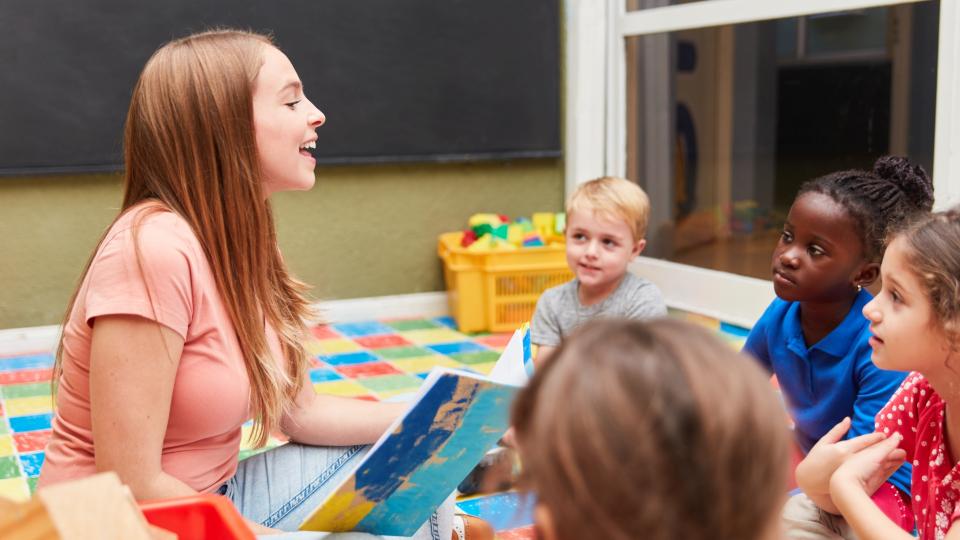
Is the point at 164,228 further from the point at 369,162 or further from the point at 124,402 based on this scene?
the point at 369,162

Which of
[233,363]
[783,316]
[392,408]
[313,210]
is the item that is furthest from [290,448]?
[313,210]

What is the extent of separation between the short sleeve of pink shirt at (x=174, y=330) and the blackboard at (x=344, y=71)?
216 centimetres

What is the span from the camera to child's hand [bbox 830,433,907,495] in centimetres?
128

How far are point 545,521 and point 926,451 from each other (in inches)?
32.7

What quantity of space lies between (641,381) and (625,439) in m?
0.04

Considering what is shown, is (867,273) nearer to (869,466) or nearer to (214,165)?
(869,466)

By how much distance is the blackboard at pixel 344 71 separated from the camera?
3.21 metres

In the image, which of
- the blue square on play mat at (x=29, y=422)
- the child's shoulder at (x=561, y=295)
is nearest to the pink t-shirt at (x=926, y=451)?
the child's shoulder at (x=561, y=295)

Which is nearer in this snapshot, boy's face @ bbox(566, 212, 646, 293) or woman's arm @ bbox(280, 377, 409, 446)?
woman's arm @ bbox(280, 377, 409, 446)

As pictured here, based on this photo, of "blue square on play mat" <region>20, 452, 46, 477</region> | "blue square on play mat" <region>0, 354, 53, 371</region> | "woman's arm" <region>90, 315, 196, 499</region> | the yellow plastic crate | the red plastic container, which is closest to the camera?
the red plastic container

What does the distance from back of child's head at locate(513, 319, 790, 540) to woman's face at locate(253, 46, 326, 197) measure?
2.76 feet

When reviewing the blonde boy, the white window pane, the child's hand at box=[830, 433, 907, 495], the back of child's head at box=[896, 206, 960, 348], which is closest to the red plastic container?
the child's hand at box=[830, 433, 907, 495]

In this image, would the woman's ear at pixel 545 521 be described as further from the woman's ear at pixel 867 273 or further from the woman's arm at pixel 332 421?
the woman's ear at pixel 867 273

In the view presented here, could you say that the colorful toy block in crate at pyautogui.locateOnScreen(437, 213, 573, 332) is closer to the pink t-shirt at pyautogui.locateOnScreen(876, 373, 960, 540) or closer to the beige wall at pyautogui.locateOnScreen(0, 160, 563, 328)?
the beige wall at pyautogui.locateOnScreen(0, 160, 563, 328)
